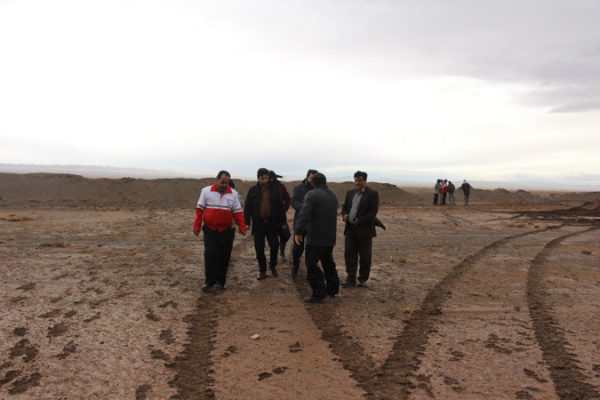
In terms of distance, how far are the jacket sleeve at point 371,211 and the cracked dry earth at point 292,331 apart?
41.4 inches

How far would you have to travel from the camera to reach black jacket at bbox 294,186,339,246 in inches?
254

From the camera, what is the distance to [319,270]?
6598 mm

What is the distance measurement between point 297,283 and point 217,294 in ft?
4.47

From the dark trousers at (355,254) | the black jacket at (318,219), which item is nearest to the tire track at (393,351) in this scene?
the black jacket at (318,219)

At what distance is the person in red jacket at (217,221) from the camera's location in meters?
7.00

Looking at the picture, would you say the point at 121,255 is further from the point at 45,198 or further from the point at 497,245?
the point at 45,198

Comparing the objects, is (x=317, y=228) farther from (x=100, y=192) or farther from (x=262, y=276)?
(x=100, y=192)

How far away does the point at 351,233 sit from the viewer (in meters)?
7.48

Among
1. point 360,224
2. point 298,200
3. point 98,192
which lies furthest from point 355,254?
point 98,192

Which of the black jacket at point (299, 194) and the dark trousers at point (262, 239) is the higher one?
the black jacket at point (299, 194)

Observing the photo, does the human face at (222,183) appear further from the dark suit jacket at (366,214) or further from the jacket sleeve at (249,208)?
the dark suit jacket at (366,214)

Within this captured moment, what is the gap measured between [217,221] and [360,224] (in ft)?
7.04

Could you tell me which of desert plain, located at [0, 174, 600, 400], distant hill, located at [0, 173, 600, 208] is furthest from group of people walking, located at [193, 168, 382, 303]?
distant hill, located at [0, 173, 600, 208]

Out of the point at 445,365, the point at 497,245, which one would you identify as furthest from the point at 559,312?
the point at 497,245
